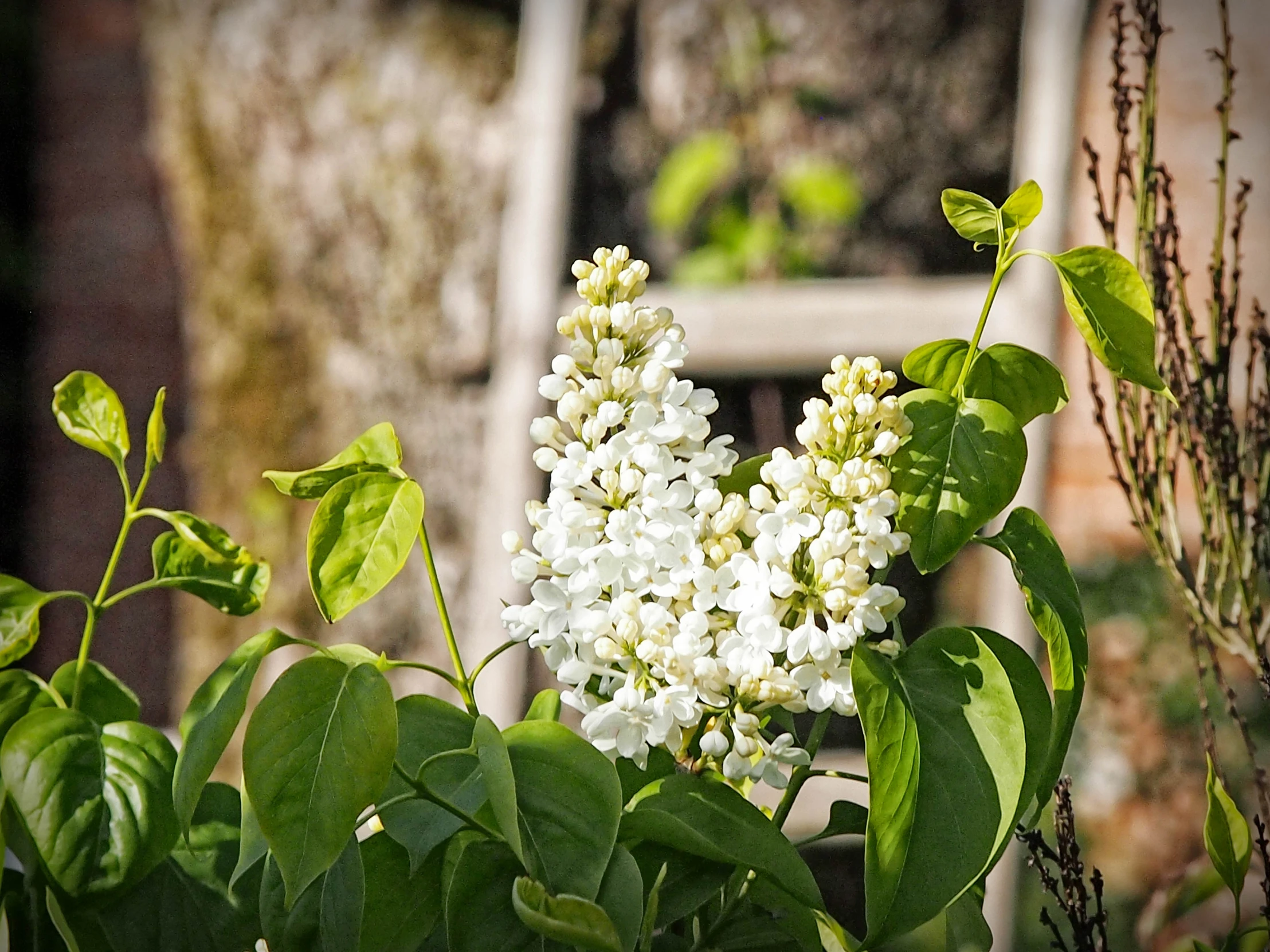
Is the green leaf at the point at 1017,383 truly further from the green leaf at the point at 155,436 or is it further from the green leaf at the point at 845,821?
the green leaf at the point at 155,436

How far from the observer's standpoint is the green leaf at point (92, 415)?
40 cm

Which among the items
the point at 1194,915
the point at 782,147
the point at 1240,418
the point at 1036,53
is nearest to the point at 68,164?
the point at 782,147

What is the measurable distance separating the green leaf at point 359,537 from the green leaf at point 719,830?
0.11 meters

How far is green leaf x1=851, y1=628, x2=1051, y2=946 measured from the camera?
0.29 meters

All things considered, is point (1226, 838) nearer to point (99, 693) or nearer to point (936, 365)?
point (936, 365)

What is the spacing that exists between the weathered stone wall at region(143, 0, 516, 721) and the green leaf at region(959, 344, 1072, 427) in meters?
0.97

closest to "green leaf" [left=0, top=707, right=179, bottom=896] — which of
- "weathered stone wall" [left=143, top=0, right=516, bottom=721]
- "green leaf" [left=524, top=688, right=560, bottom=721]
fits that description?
"green leaf" [left=524, top=688, right=560, bottom=721]

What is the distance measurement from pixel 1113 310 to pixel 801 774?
7.2 inches

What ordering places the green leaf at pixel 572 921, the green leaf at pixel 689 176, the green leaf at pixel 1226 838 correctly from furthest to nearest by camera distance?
the green leaf at pixel 689 176 < the green leaf at pixel 1226 838 < the green leaf at pixel 572 921

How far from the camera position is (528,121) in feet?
3.97

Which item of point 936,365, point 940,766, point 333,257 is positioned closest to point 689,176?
point 333,257

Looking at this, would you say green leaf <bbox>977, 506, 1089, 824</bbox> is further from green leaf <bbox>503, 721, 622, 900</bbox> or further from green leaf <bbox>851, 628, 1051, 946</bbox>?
green leaf <bbox>503, 721, 622, 900</bbox>

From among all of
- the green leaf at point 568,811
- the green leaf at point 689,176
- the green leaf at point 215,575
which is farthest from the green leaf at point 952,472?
the green leaf at point 689,176

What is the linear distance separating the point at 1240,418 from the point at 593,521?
846mm
